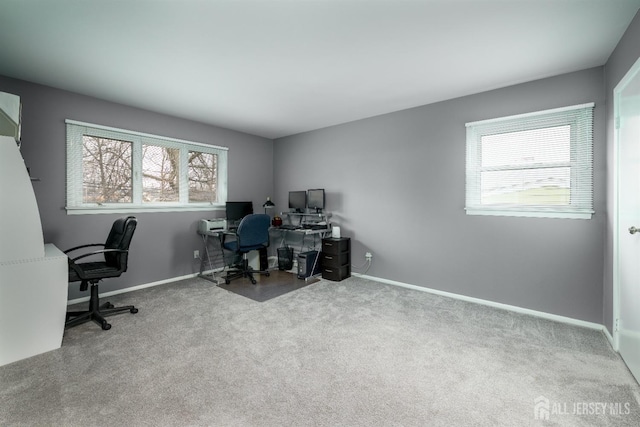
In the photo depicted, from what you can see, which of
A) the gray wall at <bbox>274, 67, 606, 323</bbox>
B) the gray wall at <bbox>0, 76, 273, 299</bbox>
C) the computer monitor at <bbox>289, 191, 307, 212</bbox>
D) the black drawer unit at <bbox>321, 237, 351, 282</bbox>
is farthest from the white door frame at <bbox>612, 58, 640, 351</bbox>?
the gray wall at <bbox>0, 76, 273, 299</bbox>

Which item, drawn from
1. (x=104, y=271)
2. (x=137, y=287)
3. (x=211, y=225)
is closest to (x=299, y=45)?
(x=104, y=271)

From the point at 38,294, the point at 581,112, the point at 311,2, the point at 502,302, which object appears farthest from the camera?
the point at 502,302

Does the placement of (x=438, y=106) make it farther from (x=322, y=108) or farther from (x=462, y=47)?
(x=322, y=108)

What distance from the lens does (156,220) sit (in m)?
4.06

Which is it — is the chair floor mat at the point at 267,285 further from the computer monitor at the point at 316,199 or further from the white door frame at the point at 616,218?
the white door frame at the point at 616,218

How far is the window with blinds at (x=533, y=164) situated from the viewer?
274 centimetres

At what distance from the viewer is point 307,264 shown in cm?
440

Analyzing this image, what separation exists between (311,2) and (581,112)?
2.90m

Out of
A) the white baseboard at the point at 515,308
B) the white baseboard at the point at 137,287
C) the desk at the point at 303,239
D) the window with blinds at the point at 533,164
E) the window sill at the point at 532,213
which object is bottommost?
the white baseboard at the point at 515,308

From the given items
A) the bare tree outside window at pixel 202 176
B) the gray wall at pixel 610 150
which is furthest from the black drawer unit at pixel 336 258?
the gray wall at pixel 610 150

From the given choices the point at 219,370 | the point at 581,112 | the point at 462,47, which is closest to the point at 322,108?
the point at 462,47

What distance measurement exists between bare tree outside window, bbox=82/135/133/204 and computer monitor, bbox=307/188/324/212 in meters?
2.74

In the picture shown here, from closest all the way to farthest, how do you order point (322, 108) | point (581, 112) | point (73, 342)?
point (73, 342) → point (581, 112) → point (322, 108)

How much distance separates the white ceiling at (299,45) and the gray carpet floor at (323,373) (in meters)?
2.62
